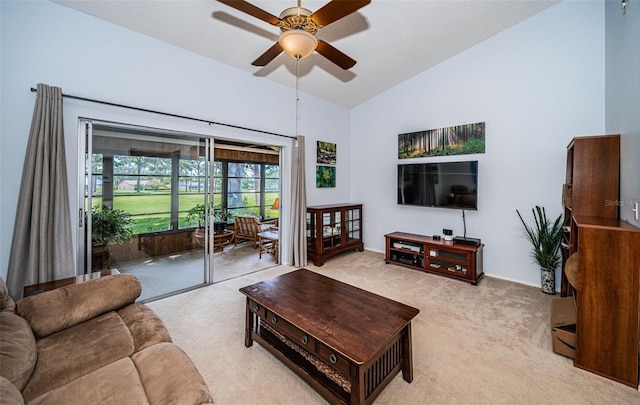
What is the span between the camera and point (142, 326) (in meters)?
1.65

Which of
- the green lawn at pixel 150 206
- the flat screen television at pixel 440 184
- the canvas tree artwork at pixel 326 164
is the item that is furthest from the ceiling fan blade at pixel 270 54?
the flat screen television at pixel 440 184

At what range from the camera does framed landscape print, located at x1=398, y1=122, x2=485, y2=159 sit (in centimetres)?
379

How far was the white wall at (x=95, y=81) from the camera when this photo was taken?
2.22 meters

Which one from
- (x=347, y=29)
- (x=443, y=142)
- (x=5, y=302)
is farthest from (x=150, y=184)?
(x=443, y=142)

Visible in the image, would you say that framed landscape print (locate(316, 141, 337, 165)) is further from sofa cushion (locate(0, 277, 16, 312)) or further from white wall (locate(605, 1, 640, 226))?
sofa cushion (locate(0, 277, 16, 312))

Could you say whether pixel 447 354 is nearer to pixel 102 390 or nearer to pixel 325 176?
pixel 102 390

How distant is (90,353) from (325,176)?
13.3 ft

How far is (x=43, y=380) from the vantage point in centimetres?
117

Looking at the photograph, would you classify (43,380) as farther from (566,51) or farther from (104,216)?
(566,51)

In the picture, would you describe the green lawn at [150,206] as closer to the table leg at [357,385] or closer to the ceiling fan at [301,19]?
the ceiling fan at [301,19]

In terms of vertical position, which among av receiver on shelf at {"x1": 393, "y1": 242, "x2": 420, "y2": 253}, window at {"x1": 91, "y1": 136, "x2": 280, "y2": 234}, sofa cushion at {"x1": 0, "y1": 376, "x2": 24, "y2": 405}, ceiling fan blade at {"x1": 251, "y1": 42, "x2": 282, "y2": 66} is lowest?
av receiver on shelf at {"x1": 393, "y1": 242, "x2": 420, "y2": 253}

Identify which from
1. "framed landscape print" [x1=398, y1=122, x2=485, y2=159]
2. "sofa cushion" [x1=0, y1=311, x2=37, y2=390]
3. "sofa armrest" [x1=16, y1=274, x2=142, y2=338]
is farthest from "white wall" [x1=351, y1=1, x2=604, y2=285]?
"sofa cushion" [x1=0, y1=311, x2=37, y2=390]

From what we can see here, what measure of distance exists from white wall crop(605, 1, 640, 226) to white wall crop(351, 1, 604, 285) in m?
0.27

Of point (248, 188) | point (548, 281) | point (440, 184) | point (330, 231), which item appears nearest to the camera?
point (548, 281)
